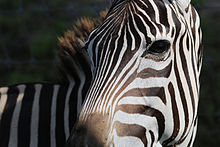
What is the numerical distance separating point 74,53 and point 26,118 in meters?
0.53

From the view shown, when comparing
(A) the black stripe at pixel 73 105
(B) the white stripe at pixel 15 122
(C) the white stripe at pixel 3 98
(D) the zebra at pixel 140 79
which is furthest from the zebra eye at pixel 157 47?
(C) the white stripe at pixel 3 98

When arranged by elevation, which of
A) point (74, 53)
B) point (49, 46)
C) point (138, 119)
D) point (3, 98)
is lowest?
point (138, 119)

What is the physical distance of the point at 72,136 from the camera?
187 cm

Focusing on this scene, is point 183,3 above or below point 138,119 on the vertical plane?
above

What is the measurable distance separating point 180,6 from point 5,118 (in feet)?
4.43

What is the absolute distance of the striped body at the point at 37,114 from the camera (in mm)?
2443

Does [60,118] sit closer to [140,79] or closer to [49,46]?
[140,79]

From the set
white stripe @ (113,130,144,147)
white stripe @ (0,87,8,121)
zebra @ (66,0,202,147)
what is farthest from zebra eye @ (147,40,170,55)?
white stripe @ (0,87,8,121)

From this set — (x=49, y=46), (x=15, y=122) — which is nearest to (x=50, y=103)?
(x=15, y=122)

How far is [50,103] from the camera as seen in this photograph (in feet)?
8.46

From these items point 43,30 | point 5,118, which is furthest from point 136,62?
point 43,30

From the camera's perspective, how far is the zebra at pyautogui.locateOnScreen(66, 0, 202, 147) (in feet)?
6.05

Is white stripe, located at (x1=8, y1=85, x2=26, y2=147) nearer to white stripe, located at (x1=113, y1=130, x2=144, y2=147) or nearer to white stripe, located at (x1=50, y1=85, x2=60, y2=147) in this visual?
white stripe, located at (x1=50, y1=85, x2=60, y2=147)

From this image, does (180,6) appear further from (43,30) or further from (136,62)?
(43,30)
